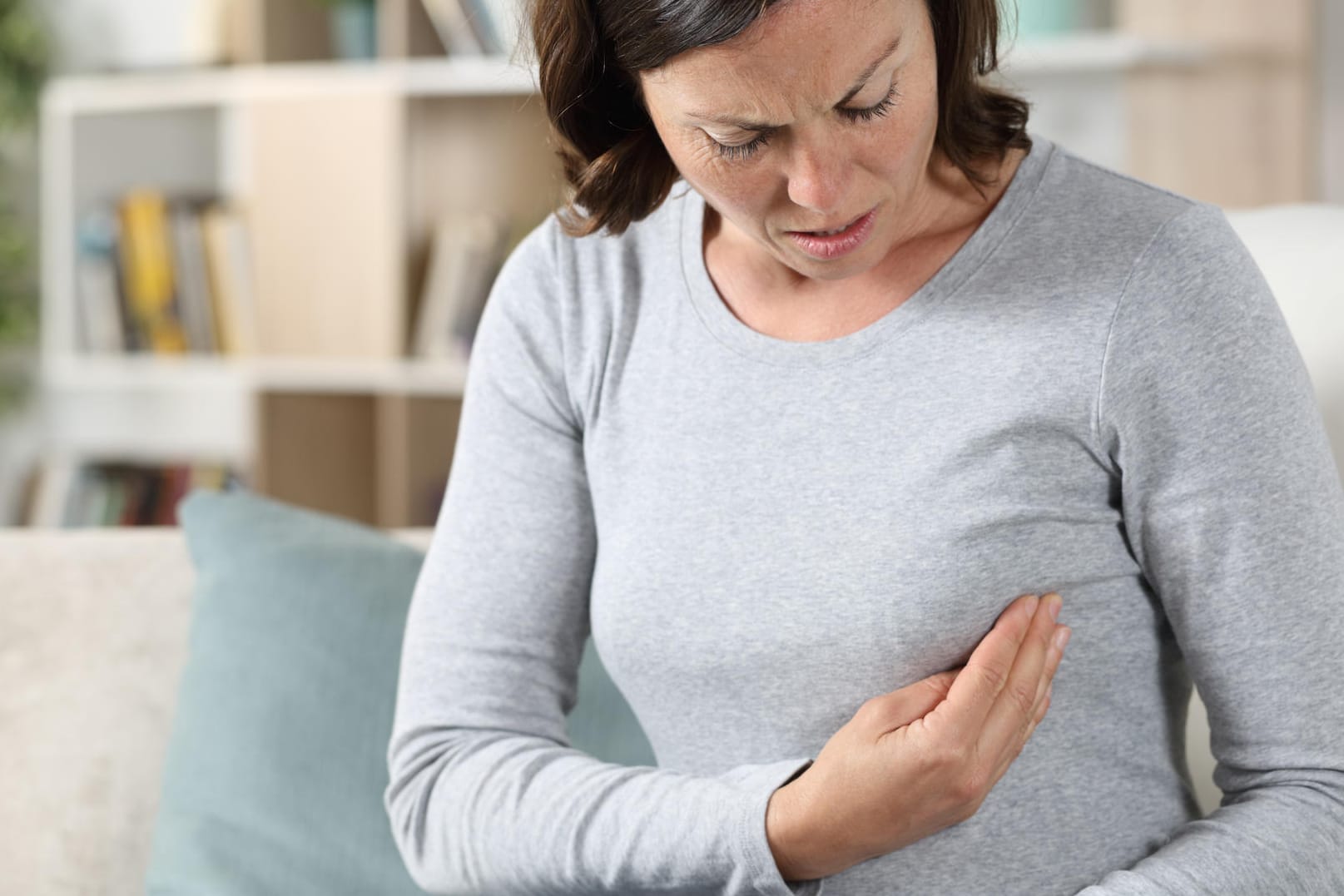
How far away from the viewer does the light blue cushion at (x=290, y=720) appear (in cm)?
107

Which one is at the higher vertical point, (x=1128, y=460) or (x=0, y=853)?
(x=1128, y=460)

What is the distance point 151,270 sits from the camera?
272 centimetres

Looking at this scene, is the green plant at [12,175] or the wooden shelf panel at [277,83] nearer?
the wooden shelf panel at [277,83]

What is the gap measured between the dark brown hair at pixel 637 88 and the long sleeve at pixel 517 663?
0.10m

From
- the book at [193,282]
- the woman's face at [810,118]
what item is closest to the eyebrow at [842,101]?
the woman's face at [810,118]

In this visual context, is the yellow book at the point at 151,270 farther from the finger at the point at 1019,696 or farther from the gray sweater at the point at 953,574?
the finger at the point at 1019,696

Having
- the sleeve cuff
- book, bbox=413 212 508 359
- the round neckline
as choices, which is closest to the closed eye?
the round neckline

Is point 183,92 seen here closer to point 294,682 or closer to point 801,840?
point 294,682

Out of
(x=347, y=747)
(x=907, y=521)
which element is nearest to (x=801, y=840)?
(x=907, y=521)

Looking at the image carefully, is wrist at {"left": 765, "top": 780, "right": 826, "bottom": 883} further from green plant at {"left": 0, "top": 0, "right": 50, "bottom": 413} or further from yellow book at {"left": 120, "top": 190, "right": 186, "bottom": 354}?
green plant at {"left": 0, "top": 0, "right": 50, "bottom": 413}

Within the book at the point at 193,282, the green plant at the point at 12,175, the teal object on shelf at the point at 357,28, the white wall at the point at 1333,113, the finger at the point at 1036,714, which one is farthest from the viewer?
the green plant at the point at 12,175

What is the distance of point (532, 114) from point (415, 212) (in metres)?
0.28

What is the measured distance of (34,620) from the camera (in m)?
1.22

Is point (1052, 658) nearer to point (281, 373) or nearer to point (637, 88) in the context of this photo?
point (637, 88)
